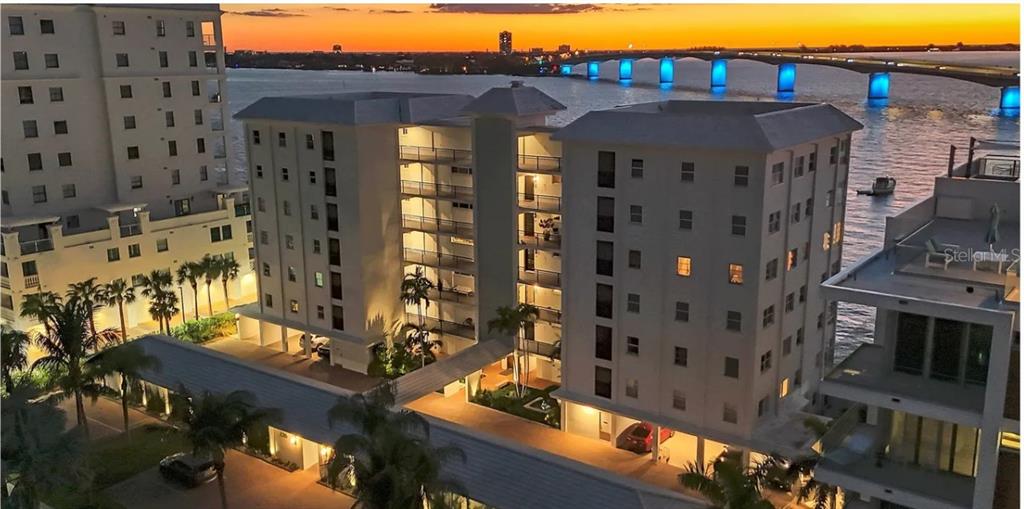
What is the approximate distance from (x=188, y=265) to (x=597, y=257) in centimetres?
2756

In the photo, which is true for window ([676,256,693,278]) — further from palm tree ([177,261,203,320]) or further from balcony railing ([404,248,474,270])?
palm tree ([177,261,203,320])

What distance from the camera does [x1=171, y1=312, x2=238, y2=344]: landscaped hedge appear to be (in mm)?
46781

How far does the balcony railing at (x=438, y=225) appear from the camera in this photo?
136 ft

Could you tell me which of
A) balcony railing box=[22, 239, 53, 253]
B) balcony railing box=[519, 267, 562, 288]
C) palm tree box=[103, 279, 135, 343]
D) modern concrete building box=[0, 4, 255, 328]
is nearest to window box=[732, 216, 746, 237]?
balcony railing box=[519, 267, 562, 288]

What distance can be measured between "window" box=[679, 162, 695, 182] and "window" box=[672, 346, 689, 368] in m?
6.48

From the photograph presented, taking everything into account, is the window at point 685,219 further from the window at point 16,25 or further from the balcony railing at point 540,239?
the window at point 16,25

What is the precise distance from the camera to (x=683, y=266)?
3084cm

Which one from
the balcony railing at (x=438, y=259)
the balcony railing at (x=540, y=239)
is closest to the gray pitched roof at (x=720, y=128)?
the balcony railing at (x=540, y=239)

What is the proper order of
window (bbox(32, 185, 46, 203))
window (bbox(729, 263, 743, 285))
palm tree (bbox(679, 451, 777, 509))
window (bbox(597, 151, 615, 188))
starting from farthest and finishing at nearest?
window (bbox(32, 185, 46, 203)) < window (bbox(597, 151, 615, 188)) < window (bbox(729, 263, 743, 285)) < palm tree (bbox(679, 451, 777, 509))

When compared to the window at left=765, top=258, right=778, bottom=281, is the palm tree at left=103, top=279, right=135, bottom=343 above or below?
below

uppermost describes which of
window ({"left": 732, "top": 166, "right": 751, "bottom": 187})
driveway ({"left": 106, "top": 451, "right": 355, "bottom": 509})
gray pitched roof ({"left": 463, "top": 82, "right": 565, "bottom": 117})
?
gray pitched roof ({"left": 463, "top": 82, "right": 565, "bottom": 117})

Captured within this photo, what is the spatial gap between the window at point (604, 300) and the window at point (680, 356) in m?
3.13

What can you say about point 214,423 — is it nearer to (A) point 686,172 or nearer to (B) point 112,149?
(A) point 686,172

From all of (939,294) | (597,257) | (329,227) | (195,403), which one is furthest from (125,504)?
(939,294)
